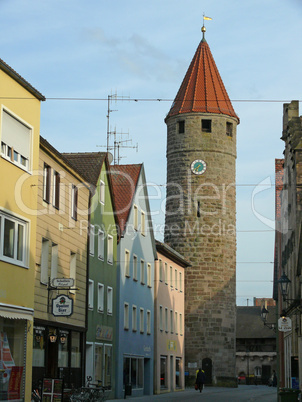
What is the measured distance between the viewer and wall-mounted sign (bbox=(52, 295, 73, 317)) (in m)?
26.4

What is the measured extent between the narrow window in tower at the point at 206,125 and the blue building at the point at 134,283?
1420 centimetres

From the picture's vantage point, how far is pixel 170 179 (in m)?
59.6

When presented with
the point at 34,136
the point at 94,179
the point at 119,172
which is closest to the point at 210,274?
the point at 119,172

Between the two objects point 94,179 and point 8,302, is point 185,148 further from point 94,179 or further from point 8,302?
point 8,302

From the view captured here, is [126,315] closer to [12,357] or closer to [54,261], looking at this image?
[54,261]

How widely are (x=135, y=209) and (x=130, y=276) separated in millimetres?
3690

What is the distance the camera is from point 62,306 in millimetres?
26578

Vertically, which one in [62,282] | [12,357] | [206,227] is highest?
[206,227]

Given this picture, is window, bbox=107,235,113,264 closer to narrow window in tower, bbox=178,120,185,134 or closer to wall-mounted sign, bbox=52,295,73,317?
wall-mounted sign, bbox=52,295,73,317

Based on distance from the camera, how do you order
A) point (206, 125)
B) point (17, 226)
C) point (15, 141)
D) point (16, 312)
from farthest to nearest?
point (206, 125), point (17, 226), point (15, 141), point (16, 312)

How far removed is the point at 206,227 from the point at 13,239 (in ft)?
116

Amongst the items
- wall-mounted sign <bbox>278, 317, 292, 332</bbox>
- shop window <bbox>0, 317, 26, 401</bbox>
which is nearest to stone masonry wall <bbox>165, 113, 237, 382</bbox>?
wall-mounted sign <bbox>278, 317, 292, 332</bbox>

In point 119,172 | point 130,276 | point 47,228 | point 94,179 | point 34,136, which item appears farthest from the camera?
point 119,172

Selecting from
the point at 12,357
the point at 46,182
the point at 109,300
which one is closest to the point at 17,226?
the point at 12,357
